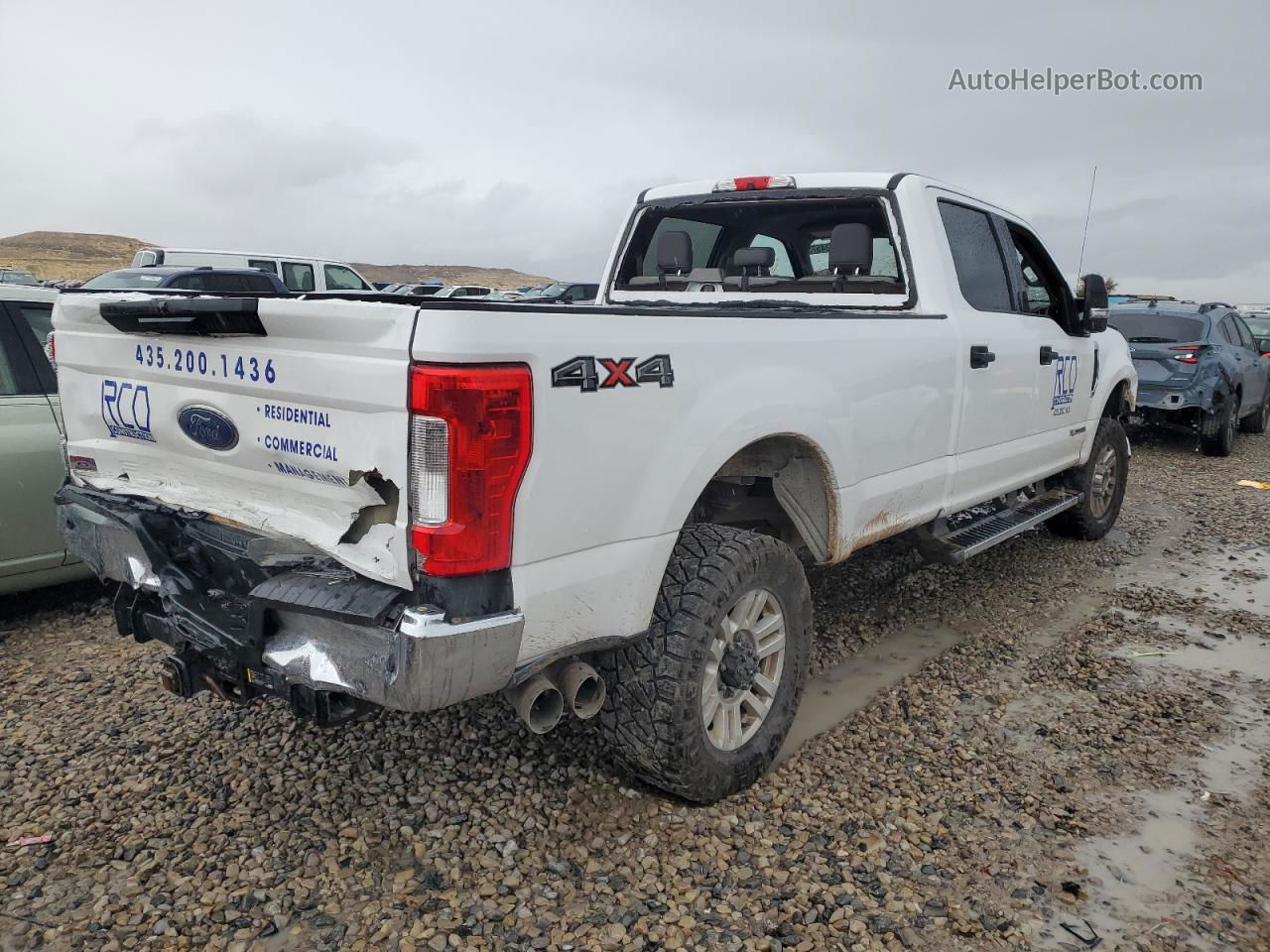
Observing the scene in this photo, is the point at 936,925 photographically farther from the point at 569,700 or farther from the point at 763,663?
the point at 569,700

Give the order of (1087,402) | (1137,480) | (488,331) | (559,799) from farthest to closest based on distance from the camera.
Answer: (1137,480) < (1087,402) < (559,799) < (488,331)

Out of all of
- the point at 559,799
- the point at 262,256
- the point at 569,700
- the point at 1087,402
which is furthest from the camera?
the point at 262,256

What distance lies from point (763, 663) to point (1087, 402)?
3536 millimetres

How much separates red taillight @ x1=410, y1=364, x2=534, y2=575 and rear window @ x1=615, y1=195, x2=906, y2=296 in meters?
2.53

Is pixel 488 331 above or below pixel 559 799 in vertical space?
above

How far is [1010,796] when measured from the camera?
298 cm

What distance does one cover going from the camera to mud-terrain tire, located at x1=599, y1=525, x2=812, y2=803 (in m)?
2.62

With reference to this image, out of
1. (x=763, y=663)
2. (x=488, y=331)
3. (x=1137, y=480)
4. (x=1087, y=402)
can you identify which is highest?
(x=488, y=331)

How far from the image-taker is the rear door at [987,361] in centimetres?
401

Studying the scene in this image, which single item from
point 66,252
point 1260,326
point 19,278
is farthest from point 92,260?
point 1260,326

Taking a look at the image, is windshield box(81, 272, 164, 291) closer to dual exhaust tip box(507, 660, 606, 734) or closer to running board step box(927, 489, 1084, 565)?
running board step box(927, 489, 1084, 565)

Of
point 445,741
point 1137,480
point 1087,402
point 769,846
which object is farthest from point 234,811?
point 1137,480

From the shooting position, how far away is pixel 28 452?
13.2 feet

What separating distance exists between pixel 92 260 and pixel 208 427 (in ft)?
268
